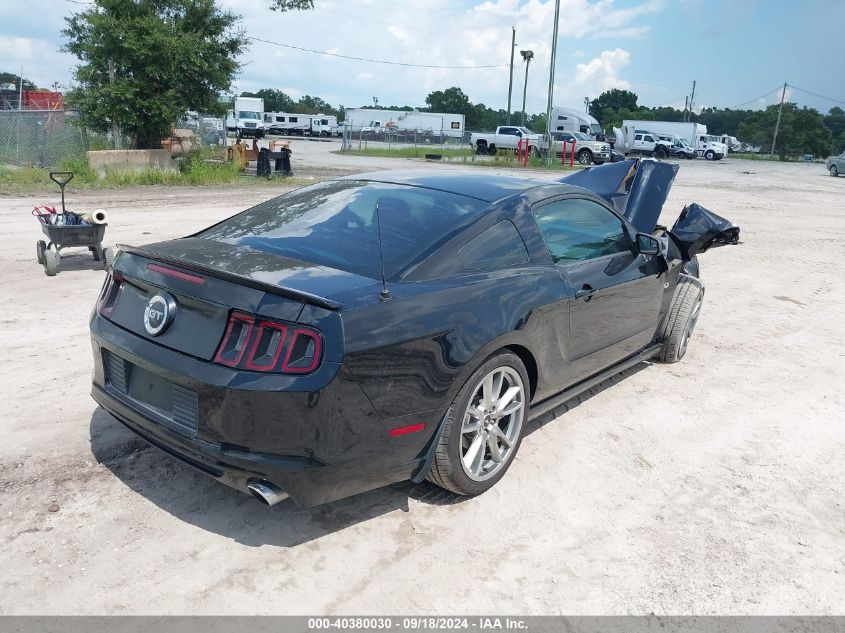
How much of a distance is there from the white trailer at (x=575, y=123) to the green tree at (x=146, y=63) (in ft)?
107

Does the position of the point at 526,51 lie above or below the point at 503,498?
above

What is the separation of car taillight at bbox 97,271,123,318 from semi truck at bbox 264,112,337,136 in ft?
234

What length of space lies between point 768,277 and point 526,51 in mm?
44943

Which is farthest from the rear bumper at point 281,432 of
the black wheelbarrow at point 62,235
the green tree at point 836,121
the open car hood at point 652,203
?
the green tree at point 836,121

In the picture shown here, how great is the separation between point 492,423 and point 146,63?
19314 millimetres

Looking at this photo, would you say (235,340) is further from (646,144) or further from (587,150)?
(646,144)

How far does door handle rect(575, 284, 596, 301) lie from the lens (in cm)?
411

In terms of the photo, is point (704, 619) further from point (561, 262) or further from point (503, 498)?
point (561, 262)

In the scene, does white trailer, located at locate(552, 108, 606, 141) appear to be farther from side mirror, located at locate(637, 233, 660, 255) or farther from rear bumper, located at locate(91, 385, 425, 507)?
rear bumper, located at locate(91, 385, 425, 507)

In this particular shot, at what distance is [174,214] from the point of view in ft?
42.0

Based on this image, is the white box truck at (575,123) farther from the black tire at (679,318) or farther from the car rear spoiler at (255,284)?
the car rear spoiler at (255,284)

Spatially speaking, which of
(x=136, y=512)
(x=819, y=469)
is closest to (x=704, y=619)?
(x=819, y=469)

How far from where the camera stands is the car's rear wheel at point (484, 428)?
3299mm

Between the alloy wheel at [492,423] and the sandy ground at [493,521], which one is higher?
the alloy wheel at [492,423]
